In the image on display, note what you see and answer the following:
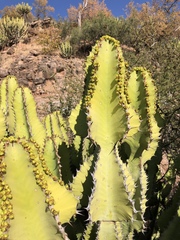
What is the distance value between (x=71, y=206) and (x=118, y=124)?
1.91 feet

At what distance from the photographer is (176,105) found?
529 centimetres

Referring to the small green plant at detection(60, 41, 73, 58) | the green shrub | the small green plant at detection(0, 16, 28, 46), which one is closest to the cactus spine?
the small green plant at detection(60, 41, 73, 58)

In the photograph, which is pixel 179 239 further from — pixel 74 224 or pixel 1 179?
pixel 1 179

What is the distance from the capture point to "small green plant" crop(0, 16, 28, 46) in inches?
602

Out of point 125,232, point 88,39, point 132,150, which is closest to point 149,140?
point 132,150

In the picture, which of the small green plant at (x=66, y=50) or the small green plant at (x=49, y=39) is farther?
the small green plant at (x=49, y=39)

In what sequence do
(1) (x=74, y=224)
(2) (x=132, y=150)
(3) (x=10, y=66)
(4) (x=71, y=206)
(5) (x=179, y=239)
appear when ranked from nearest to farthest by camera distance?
(4) (x=71, y=206)
(5) (x=179, y=239)
(1) (x=74, y=224)
(2) (x=132, y=150)
(3) (x=10, y=66)

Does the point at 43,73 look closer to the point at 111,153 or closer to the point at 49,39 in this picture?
A: the point at 49,39

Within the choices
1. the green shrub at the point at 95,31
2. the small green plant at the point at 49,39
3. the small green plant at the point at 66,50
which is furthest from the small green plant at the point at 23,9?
the small green plant at the point at 66,50

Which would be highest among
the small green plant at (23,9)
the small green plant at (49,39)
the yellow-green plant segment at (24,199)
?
the small green plant at (23,9)

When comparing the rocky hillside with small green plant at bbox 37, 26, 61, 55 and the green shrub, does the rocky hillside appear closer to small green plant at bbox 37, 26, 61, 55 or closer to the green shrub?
small green plant at bbox 37, 26, 61, 55

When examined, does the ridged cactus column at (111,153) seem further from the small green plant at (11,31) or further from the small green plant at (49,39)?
the small green plant at (11,31)

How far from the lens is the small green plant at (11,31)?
1529cm

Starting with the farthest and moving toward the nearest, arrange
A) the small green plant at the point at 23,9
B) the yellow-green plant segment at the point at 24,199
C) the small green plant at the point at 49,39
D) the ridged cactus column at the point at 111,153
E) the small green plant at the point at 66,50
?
the small green plant at the point at 23,9 < the small green plant at the point at 49,39 < the small green plant at the point at 66,50 < the ridged cactus column at the point at 111,153 < the yellow-green plant segment at the point at 24,199
